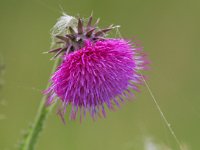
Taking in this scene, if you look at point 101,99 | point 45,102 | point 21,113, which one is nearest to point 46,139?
point 21,113

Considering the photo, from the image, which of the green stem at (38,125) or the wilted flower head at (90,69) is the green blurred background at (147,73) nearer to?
the green stem at (38,125)

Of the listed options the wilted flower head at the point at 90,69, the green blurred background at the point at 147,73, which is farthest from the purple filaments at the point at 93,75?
the green blurred background at the point at 147,73

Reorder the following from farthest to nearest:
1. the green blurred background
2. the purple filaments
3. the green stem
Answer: the green blurred background < the green stem < the purple filaments

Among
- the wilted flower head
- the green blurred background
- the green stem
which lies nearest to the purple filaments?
the wilted flower head

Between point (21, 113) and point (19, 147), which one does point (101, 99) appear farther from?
point (21, 113)

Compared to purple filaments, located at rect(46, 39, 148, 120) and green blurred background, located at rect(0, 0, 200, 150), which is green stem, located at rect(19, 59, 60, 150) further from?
green blurred background, located at rect(0, 0, 200, 150)
